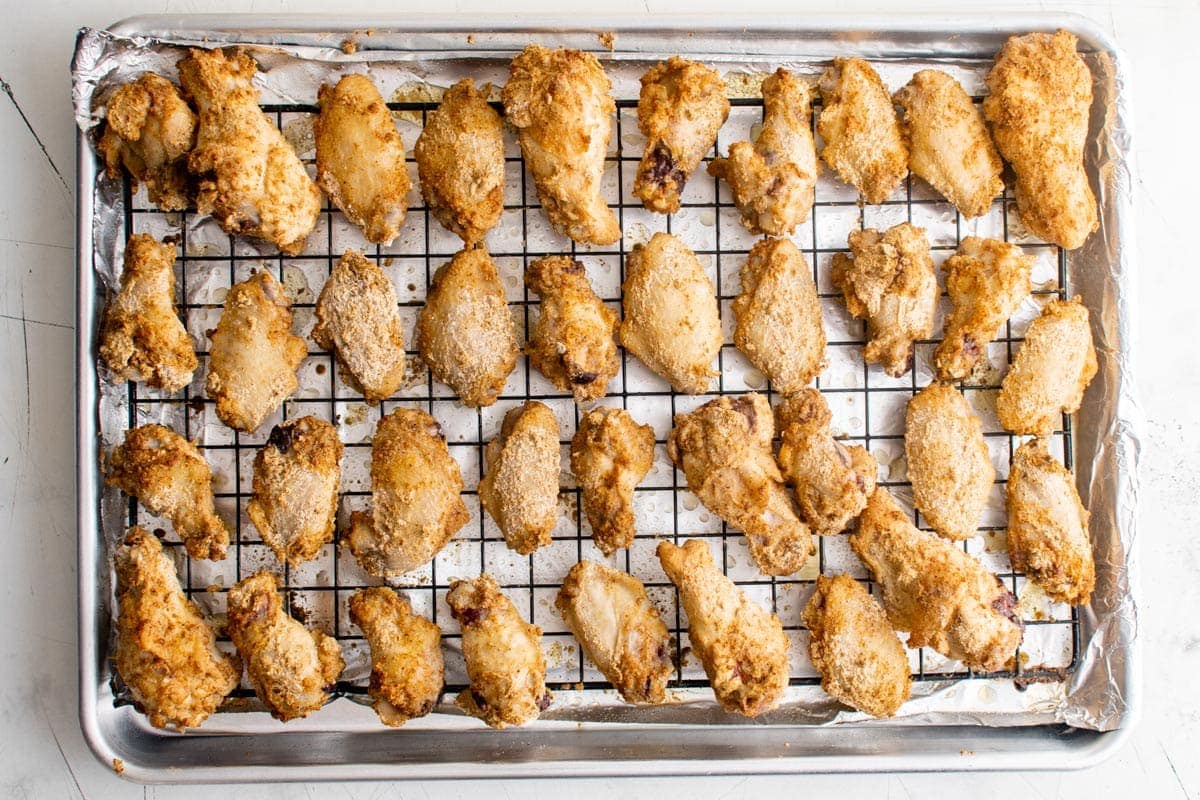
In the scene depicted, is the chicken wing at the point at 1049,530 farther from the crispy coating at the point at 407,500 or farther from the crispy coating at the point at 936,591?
the crispy coating at the point at 407,500

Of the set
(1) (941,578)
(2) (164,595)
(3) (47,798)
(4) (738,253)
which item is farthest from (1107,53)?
(3) (47,798)

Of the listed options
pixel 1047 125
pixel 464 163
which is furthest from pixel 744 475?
pixel 1047 125

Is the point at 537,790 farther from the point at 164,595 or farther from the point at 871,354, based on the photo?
the point at 871,354

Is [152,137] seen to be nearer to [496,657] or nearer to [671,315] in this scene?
[671,315]

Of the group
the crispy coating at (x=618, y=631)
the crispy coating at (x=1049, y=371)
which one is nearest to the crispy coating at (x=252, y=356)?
the crispy coating at (x=618, y=631)

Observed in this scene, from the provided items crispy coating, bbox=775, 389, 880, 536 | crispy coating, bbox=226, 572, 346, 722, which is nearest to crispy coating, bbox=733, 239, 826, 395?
crispy coating, bbox=775, 389, 880, 536

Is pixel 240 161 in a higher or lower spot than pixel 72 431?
higher

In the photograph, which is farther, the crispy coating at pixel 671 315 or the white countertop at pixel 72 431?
the white countertop at pixel 72 431

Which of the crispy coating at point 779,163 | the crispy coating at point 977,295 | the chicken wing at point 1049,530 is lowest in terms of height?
the chicken wing at point 1049,530
